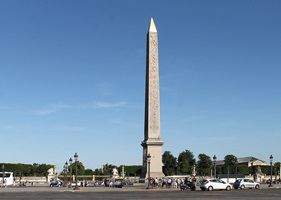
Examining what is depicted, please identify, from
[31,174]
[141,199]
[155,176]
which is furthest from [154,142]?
[31,174]

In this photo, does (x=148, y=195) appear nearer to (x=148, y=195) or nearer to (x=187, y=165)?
(x=148, y=195)

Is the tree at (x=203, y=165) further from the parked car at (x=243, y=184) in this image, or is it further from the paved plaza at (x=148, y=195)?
the paved plaza at (x=148, y=195)

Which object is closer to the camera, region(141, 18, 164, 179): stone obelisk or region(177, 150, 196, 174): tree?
region(141, 18, 164, 179): stone obelisk

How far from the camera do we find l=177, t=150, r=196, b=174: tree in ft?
361

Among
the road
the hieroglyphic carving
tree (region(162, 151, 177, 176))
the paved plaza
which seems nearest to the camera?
the road

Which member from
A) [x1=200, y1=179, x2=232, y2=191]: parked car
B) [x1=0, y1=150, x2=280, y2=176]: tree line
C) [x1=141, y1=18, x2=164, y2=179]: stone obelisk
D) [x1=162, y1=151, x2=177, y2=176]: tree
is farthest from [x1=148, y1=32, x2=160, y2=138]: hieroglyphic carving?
[x1=162, y1=151, x2=177, y2=176]: tree

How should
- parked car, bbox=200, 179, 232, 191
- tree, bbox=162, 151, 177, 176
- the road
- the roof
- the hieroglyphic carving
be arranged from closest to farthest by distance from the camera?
1. the road
2. parked car, bbox=200, 179, 232, 191
3. the hieroglyphic carving
4. tree, bbox=162, 151, 177, 176
5. the roof

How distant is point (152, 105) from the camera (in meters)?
48.7

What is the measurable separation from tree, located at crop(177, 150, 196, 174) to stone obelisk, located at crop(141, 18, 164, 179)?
198 feet

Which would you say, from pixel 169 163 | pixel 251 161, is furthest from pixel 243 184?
pixel 251 161

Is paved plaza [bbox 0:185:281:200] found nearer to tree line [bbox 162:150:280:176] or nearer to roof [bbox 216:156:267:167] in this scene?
tree line [bbox 162:150:280:176]

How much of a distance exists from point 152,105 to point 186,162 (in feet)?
209

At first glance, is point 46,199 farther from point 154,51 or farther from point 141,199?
point 154,51

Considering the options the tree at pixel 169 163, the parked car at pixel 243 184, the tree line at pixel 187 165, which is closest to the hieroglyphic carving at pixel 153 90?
the parked car at pixel 243 184
